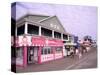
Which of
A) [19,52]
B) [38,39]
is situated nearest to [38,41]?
[38,39]

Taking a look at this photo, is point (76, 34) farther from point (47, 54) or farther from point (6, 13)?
point (6, 13)

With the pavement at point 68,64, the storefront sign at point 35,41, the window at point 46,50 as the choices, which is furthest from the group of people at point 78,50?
the window at point 46,50

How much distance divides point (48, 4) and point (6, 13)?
43cm

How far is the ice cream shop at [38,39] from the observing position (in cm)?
193

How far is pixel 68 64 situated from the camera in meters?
2.19

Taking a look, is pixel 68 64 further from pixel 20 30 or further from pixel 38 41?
pixel 20 30

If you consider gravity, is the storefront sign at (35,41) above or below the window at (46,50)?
above

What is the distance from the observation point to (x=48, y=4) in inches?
81.7

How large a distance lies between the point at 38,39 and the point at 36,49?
0.33ft

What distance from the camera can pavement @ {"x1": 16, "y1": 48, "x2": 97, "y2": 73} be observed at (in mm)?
2006

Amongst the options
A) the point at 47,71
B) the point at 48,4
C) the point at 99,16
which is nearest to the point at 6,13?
the point at 48,4

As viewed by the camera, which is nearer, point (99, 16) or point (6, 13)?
point (6, 13)

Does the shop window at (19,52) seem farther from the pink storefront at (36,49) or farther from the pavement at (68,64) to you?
the pavement at (68,64)

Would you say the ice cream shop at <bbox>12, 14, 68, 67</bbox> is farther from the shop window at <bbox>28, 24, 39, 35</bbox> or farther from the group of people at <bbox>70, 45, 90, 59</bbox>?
the group of people at <bbox>70, 45, 90, 59</bbox>
